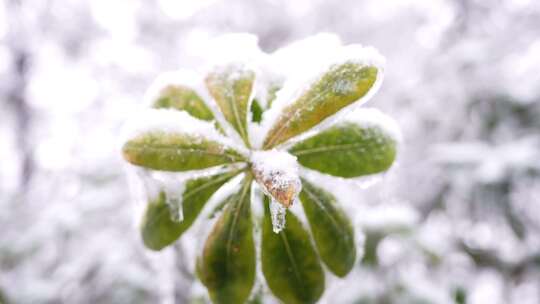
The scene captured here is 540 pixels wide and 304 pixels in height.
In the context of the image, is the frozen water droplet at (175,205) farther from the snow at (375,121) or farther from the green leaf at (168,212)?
the snow at (375,121)

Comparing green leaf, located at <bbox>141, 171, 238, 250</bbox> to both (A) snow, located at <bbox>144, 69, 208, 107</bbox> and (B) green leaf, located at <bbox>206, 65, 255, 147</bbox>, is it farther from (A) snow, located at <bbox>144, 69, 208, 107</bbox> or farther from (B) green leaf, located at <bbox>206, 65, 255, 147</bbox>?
(A) snow, located at <bbox>144, 69, 208, 107</bbox>

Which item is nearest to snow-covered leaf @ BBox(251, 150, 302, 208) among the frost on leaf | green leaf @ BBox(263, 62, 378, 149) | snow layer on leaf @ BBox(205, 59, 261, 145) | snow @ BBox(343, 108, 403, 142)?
the frost on leaf

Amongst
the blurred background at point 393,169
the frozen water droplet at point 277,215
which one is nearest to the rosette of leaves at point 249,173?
the blurred background at point 393,169

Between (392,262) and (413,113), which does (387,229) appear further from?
(413,113)

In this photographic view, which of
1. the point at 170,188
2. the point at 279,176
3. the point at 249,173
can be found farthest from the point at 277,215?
the point at 170,188

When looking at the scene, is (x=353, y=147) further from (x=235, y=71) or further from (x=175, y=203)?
(x=175, y=203)
